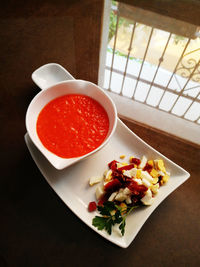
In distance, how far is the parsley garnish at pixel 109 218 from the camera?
72cm

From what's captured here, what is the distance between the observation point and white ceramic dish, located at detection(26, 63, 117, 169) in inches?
30.4

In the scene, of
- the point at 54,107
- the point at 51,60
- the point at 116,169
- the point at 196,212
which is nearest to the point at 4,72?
the point at 51,60

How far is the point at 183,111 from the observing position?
128 centimetres

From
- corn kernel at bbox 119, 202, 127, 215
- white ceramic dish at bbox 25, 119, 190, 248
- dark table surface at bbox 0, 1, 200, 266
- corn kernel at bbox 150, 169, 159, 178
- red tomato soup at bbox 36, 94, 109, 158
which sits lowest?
dark table surface at bbox 0, 1, 200, 266

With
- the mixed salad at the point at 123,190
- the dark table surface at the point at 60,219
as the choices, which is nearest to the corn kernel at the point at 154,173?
the mixed salad at the point at 123,190

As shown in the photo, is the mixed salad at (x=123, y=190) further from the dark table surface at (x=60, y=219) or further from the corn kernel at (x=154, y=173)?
the dark table surface at (x=60, y=219)

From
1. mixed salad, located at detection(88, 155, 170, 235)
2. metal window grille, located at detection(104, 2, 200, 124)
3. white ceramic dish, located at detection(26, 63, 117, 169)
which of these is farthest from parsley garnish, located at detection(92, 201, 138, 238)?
metal window grille, located at detection(104, 2, 200, 124)

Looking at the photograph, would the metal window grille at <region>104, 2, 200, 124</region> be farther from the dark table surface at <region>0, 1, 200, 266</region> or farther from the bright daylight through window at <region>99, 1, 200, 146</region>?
the dark table surface at <region>0, 1, 200, 266</region>

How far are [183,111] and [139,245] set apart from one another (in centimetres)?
78

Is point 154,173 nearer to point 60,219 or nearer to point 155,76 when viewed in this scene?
point 60,219

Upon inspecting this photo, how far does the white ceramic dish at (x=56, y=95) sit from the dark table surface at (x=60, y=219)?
0.09m

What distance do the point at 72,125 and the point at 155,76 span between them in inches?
24.0

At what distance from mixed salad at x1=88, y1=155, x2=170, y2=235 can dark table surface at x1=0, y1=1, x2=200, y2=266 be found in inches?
4.1

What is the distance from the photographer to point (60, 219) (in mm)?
811
